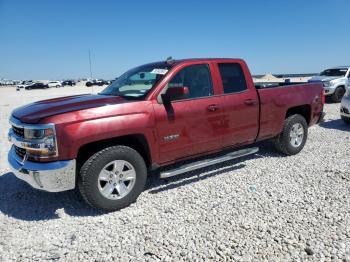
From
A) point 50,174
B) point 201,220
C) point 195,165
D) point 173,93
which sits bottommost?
point 201,220

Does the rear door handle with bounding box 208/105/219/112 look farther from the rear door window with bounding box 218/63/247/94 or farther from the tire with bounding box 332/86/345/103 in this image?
the tire with bounding box 332/86/345/103

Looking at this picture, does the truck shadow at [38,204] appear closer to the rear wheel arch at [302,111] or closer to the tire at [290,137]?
the tire at [290,137]

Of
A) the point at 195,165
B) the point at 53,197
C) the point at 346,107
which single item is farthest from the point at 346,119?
the point at 53,197

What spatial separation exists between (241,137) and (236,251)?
234 centimetres

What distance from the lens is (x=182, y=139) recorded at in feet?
13.9

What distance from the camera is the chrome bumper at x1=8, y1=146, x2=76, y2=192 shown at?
340 cm

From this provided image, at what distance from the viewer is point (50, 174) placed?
340cm

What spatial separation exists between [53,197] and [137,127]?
5.58 feet

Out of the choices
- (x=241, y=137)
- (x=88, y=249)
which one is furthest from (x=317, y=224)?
(x=88, y=249)

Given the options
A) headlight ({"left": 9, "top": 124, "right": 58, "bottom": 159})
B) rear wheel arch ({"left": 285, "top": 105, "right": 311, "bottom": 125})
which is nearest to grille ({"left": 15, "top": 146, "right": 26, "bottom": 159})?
headlight ({"left": 9, "top": 124, "right": 58, "bottom": 159})

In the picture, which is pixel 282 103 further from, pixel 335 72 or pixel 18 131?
pixel 335 72

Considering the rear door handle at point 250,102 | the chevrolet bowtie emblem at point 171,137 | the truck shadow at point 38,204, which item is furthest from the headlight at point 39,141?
the rear door handle at point 250,102

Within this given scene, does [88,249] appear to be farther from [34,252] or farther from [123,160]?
[123,160]

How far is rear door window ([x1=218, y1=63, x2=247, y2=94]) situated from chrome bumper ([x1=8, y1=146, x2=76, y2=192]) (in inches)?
102
